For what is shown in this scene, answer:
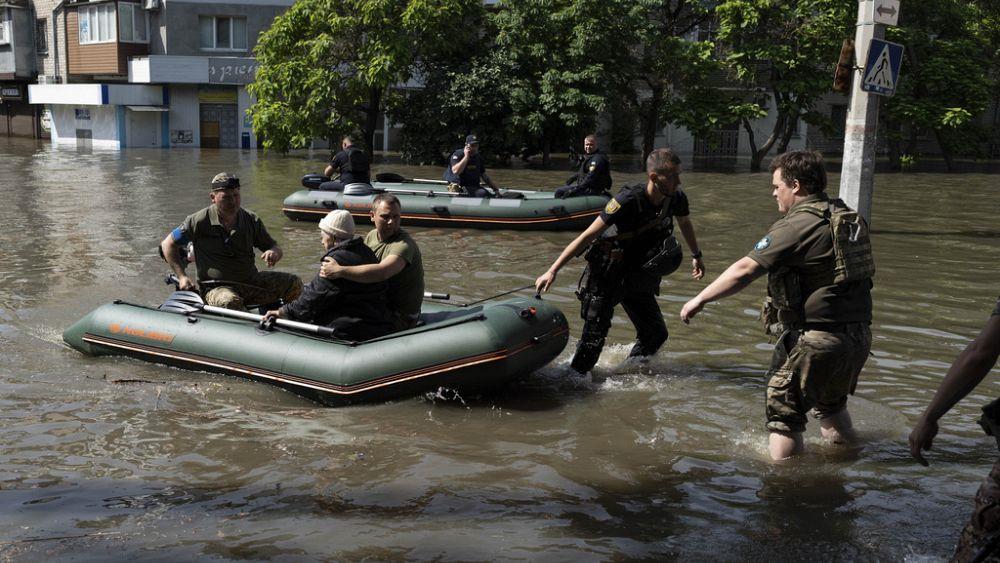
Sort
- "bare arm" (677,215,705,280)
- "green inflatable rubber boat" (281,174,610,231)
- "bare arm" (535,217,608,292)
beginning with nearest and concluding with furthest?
1. "bare arm" (535,217,608,292)
2. "bare arm" (677,215,705,280)
3. "green inflatable rubber boat" (281,174,610,231)

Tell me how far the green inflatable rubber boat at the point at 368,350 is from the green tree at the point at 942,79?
23.7 m

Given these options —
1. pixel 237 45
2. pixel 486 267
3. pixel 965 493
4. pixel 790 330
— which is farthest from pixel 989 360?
pixel 237 45

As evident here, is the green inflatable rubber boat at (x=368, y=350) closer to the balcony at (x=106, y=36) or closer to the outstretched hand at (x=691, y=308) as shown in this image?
the outstretched hand at (x=691, y=308)

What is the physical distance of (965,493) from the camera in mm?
4789

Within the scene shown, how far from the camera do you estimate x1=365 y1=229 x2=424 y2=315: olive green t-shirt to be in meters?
6.39

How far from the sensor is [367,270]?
624cm

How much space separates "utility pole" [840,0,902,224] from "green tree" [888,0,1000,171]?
61.0ft

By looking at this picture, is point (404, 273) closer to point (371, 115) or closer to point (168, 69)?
point (371, 115)

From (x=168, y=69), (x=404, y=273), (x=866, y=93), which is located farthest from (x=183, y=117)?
(x=404, y=273)

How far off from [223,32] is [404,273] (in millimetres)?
32309

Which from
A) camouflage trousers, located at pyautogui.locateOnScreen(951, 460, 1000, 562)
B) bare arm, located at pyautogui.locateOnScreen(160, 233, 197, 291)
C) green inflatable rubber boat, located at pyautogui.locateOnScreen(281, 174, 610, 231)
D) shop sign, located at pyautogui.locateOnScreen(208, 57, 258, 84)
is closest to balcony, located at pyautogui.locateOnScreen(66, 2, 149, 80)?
shop sign, located at pyautogui.locateOnScreen(208, 57, 258, 84)

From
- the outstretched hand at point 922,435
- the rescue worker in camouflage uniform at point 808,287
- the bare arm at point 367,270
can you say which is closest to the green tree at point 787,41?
the bare arm at point 367,270

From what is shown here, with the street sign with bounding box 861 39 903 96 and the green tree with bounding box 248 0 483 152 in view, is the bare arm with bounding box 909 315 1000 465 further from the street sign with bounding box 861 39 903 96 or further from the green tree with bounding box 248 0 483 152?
the green tree with bounding box 248 0 483 152

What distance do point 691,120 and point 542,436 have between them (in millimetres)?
22709
